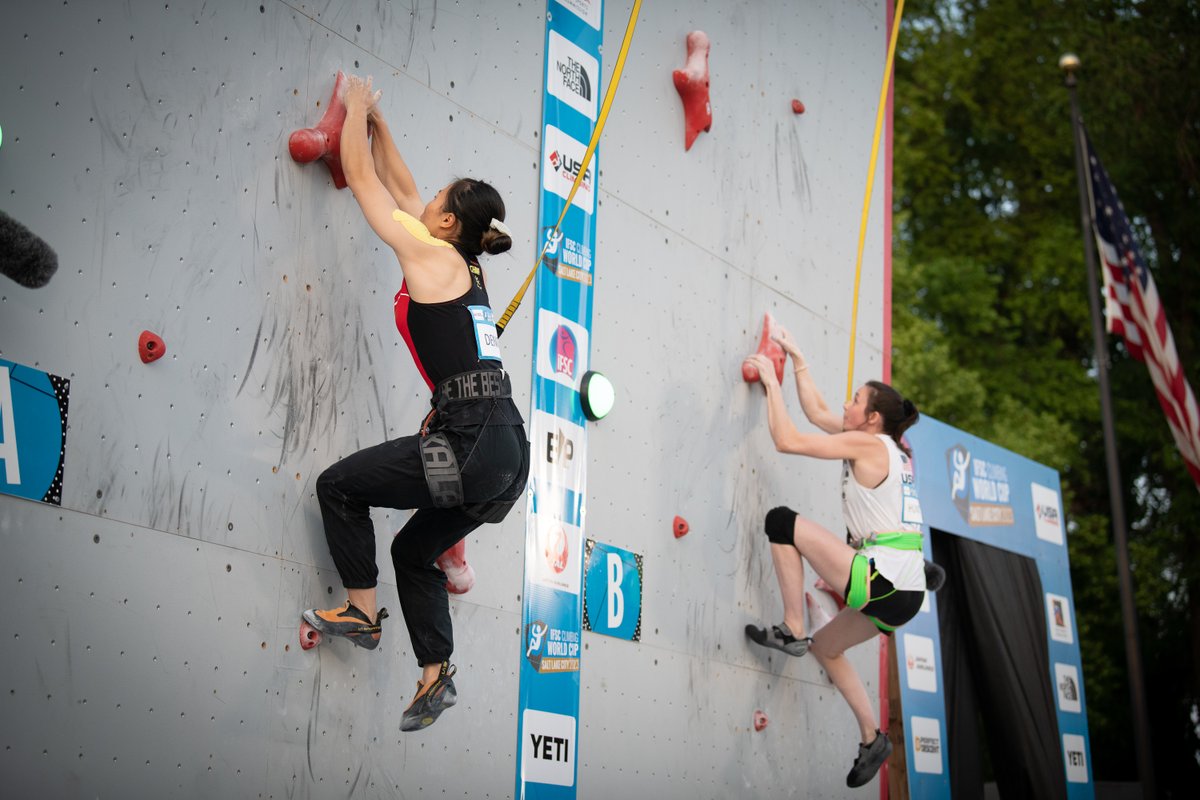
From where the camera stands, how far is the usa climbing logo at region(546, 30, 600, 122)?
15.7 feet

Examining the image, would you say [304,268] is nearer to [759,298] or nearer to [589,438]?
[589,438]

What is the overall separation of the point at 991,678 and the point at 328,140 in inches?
223

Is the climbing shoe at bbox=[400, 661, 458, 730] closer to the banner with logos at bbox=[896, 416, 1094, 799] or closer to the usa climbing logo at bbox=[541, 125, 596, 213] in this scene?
the usa climbing logo at bbox=[541, 125, 596, 213]

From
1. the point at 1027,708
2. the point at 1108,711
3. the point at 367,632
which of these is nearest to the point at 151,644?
the point at 367,632

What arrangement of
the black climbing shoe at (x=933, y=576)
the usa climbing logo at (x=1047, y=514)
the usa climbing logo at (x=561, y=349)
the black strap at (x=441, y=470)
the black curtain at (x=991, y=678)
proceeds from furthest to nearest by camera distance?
the usa climbing logo at (x=1047, y=514) < the black curtain at (x=991, y=678) < the black climbing shoe at (x=933, y=576) < the usa climbing logo at (x=561, y=349) < the black strap at (x=441, y=470)

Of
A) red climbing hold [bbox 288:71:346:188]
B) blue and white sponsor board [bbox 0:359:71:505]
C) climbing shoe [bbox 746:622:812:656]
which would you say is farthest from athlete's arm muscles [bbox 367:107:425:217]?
climbing shoe [bbox 746:622:812:656]

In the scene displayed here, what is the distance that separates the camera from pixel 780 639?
18.1 ft

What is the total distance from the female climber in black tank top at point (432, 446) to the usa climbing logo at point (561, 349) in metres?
0.96

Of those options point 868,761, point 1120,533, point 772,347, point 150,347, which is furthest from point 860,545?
point 1120,533

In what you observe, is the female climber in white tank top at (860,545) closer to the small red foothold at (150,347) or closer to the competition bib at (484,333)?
the competition bib at (484,333)

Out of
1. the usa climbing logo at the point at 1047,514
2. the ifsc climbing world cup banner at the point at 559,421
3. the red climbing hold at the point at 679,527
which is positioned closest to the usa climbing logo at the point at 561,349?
the ifsc climbing world cup banner at the point at 559,421

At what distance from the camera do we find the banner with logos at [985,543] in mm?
6734

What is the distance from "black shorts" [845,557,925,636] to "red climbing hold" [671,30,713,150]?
2.10m

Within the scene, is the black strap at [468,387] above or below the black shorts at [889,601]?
above
